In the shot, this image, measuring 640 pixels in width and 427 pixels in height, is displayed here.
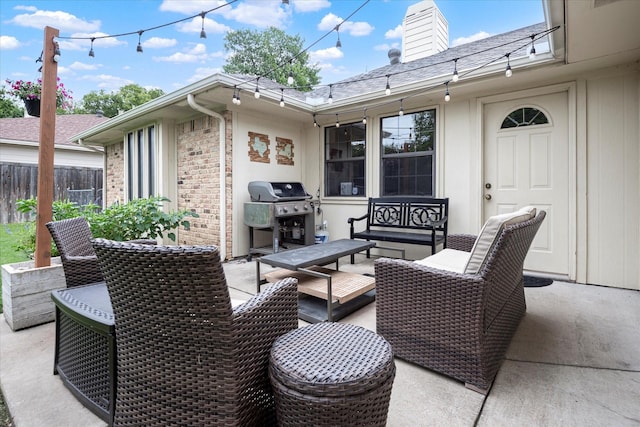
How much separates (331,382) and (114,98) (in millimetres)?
24763

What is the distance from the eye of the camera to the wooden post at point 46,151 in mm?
2529

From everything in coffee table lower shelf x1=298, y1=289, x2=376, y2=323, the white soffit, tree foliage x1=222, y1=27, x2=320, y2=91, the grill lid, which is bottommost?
coffee table lower shelf x1=298, y1=289, x2=376, y2=323

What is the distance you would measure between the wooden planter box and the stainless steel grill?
2.43 m

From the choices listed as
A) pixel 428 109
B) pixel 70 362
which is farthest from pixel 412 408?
pixel 428 109

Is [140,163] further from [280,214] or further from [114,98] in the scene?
[114,98]

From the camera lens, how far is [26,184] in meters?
8.64

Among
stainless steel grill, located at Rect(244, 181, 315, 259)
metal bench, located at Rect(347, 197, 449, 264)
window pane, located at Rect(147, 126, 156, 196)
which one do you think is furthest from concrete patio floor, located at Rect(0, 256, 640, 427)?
window pane, located at Rect(147, 126, 156, 196)

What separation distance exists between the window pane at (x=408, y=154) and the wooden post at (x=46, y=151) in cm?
408

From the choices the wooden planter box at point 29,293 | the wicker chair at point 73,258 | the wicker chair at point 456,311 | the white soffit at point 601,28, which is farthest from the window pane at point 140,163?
the white soffit at point 601,28

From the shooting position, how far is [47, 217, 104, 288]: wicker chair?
1947 mm

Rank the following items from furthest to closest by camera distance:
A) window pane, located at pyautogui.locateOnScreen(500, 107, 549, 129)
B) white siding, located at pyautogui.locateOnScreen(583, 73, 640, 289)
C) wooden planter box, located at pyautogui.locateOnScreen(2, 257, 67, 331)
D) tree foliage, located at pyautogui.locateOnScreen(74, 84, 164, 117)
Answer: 1. tree foliage, located at pyautogui.locateOnScreen(74, 84, 164, 117)
2. window pane, located at pyautogui.locateOnScreen(500, 107, 549, 129)
3. white siding, located at pyautogui.locateOnScreen(583, 73, 640, 289)
4. wooden planter box, located at pyautogui.locateOnScreen(2, 257, 67, 331)

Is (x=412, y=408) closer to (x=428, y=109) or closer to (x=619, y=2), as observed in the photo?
(x=619, y=2)

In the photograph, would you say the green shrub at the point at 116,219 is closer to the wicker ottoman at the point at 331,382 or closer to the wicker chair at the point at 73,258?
the wicker chair at the point at 73,258

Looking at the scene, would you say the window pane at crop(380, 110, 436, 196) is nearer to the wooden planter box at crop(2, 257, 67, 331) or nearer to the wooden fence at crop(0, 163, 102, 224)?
the wooden planter box at crop(2, 257, 67, 331)
